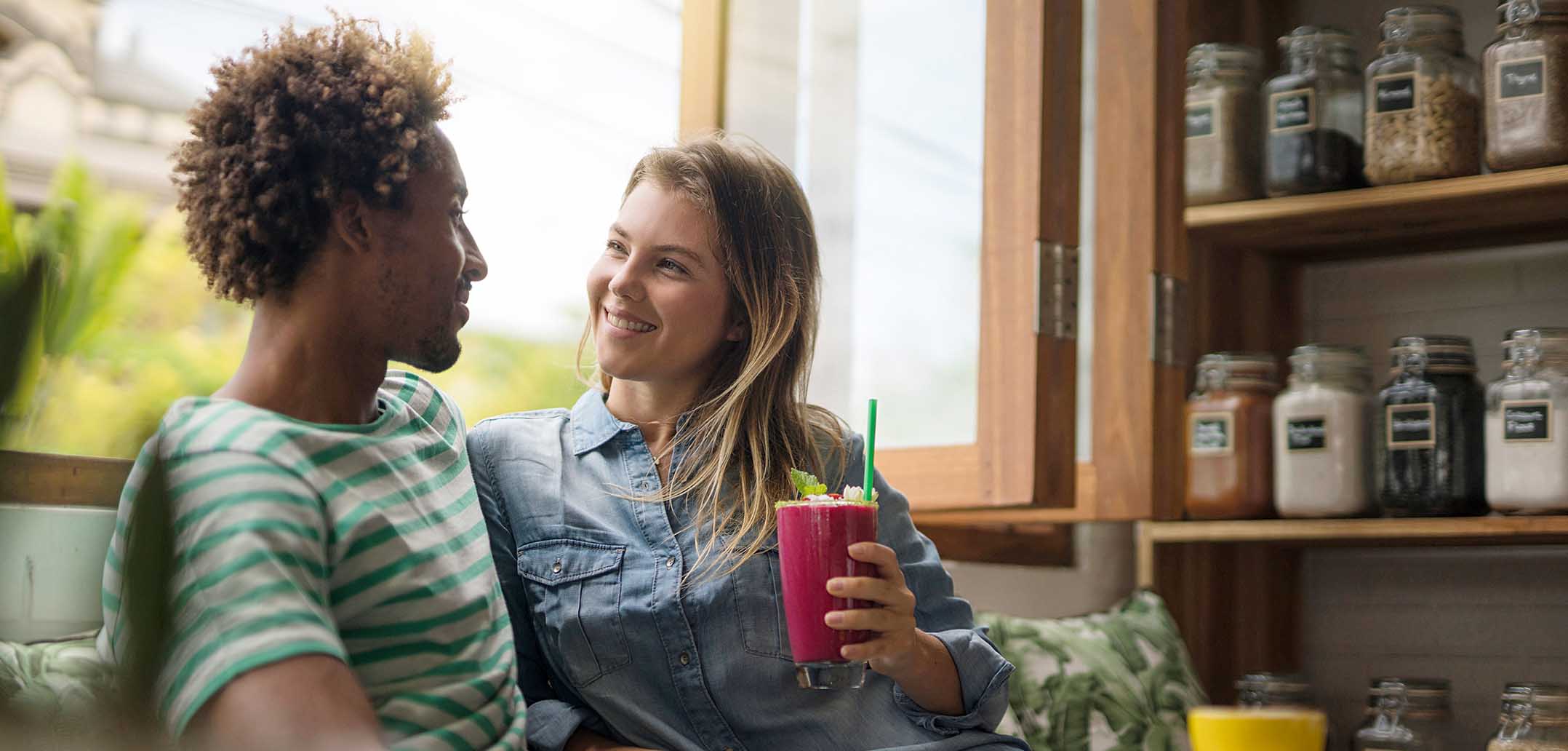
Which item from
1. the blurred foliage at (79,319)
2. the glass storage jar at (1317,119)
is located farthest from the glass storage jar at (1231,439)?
the blurred foliage at (79,319)

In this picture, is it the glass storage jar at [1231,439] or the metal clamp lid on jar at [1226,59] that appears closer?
the glass storage jar at [1231,439]

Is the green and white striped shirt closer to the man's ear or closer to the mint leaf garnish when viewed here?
the man's ear

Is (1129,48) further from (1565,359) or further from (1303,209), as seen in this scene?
(1565,359)

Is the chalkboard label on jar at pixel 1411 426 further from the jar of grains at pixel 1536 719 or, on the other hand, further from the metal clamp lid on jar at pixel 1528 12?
the metal clamp lid on jar at pixel 1528 12

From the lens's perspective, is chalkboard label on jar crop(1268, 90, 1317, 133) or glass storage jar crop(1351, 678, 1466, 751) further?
chalkboard label on jar crop(1268, 90, 1317, 133)

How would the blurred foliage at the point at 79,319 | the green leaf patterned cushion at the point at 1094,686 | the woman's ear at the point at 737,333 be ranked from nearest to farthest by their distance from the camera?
the blurred foliage at the point at 79,319, the woman's ear at the point at 737,333, the green leaf patterned cushion at the point at 1094,686

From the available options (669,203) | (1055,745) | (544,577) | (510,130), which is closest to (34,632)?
(544,577)

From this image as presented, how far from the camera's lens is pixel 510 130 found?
3.27 meters

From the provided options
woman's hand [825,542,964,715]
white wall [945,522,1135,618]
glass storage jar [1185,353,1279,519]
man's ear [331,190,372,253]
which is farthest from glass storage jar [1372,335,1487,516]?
man's ear [331,190,372,253]

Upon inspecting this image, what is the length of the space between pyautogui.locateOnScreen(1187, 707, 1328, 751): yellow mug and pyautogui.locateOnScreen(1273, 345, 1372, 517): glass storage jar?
1.49 m

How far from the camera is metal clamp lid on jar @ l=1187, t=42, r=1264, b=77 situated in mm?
2344

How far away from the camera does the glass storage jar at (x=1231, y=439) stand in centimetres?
223

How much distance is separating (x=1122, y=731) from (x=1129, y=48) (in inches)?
45.2

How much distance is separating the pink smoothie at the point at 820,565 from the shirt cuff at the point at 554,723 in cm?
28
